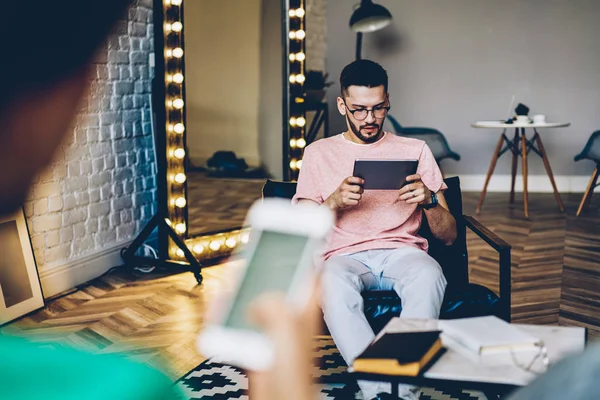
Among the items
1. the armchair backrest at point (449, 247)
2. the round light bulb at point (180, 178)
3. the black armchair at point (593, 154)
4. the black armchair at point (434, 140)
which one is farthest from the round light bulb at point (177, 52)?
the black armchair at point (593, 154)

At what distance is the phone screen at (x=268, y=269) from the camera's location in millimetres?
573

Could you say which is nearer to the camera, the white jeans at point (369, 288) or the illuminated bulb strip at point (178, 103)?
the white jeans at point (369, 288)

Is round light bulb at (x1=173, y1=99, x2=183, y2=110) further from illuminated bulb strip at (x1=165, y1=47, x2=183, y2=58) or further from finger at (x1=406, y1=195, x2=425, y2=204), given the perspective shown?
finger at (x1=406, y1=195, x2=425, y2=204)

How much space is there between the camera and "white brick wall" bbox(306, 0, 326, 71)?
21.7 feet

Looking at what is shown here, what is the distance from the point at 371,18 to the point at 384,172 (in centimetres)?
410

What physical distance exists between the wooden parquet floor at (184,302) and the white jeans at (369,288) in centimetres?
58

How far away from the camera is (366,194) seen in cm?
241

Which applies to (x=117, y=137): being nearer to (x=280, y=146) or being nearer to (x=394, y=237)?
(x=280, y=146)

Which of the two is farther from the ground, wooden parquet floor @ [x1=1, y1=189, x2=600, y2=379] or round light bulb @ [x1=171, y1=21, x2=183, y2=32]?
round light bulb @ [x1=171, y1=21, x2=183, y2=32]

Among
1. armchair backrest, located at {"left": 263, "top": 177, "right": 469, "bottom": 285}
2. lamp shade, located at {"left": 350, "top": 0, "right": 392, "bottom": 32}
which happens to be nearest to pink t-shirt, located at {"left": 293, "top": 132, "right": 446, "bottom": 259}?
armchair backrest, located at {"left": 263, "top": 177, "right": 469, "bottom": 285}

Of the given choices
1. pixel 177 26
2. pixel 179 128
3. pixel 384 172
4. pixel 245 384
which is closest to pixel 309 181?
pixel 384 172

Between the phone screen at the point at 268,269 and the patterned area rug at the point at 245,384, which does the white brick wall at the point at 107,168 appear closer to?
the patterned area rug at the point at 245,384

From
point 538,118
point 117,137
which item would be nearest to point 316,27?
point 538,118

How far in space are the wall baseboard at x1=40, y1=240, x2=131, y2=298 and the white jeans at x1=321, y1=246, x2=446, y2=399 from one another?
65.4 inches
